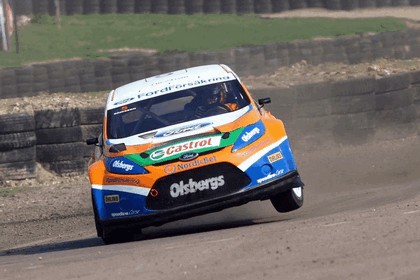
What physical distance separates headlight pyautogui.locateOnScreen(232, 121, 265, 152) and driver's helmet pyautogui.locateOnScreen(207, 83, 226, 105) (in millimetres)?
806

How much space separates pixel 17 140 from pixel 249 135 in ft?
19.2

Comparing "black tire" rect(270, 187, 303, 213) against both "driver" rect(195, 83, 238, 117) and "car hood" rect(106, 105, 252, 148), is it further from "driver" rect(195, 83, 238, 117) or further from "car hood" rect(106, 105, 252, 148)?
"driver" rect(195, 83, 238, 117)

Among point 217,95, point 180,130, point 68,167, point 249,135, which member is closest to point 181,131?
point 180,130

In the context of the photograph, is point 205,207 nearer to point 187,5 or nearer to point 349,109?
point 349,109

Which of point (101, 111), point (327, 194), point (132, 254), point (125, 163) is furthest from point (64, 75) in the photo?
point (132, 254)

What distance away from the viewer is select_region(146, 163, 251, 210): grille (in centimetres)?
971

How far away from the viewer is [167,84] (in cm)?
1138

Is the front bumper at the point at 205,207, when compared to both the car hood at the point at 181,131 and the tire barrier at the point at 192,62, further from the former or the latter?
the tire barrier at the point at 192,62

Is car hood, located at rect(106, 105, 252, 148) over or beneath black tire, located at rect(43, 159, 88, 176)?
over

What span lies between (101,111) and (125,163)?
18.7 ft

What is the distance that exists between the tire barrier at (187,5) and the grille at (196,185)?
61.7ft

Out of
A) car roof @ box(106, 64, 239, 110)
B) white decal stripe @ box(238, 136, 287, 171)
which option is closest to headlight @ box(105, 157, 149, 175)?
white decal stripe @ box(238, 136, 287, 171)

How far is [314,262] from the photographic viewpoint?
7.07m

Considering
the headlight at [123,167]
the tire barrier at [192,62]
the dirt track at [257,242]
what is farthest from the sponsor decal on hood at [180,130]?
the tire barrier at [192,62]
